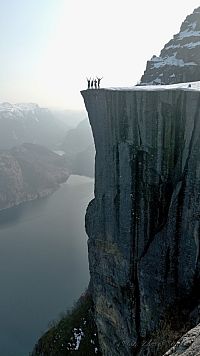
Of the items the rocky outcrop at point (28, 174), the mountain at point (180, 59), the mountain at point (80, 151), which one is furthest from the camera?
the mountain at point (80, 151)

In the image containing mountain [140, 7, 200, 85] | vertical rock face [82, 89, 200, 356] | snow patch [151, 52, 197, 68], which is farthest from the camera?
snow patch [151, 52, 197, 68]

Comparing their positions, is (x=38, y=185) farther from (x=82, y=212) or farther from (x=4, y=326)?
(x=4, y=326)

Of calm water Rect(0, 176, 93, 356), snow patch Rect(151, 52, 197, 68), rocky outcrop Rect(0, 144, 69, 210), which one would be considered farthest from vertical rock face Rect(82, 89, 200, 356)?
rocky outcrop Rect(0, 144, 69, 210)

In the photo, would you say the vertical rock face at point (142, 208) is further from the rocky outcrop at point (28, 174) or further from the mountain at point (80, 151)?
the mountain at point (80, 151)

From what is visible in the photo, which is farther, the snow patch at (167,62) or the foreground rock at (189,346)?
the snow patch at (167,62)

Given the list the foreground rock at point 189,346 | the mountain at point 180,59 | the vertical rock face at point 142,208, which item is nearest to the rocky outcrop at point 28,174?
the mountain at point 180,59

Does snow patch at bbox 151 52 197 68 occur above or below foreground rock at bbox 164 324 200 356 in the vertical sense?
above

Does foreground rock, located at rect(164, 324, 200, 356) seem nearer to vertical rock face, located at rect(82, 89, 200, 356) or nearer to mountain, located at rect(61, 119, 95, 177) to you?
vertical rock face, located at rect(82, 89, 200, 356)
